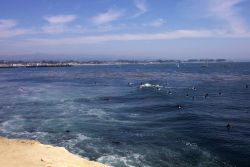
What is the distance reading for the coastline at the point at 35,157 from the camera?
28.9 m

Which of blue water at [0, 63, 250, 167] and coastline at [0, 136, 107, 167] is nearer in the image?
coastline at [0, 136, 107, 167]

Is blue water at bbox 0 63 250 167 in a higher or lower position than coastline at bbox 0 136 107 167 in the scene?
lower

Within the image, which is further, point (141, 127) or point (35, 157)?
point (141, 127)

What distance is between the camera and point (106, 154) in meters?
37.5

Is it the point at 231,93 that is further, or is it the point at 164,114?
the point at 231,93

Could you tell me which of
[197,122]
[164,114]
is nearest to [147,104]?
[164,114]

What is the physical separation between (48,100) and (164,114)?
29715 mm

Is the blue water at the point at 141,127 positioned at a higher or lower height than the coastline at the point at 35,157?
lower

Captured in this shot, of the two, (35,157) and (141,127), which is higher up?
(35,157)

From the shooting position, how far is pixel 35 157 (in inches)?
1206

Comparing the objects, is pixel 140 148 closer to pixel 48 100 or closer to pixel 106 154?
pixel 106 154

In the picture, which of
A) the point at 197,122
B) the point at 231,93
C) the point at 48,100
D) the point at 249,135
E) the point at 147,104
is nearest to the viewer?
the point at 249,135

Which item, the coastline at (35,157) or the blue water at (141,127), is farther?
the blue water at (141,127)

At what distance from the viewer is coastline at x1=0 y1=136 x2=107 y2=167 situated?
94.8 feet
